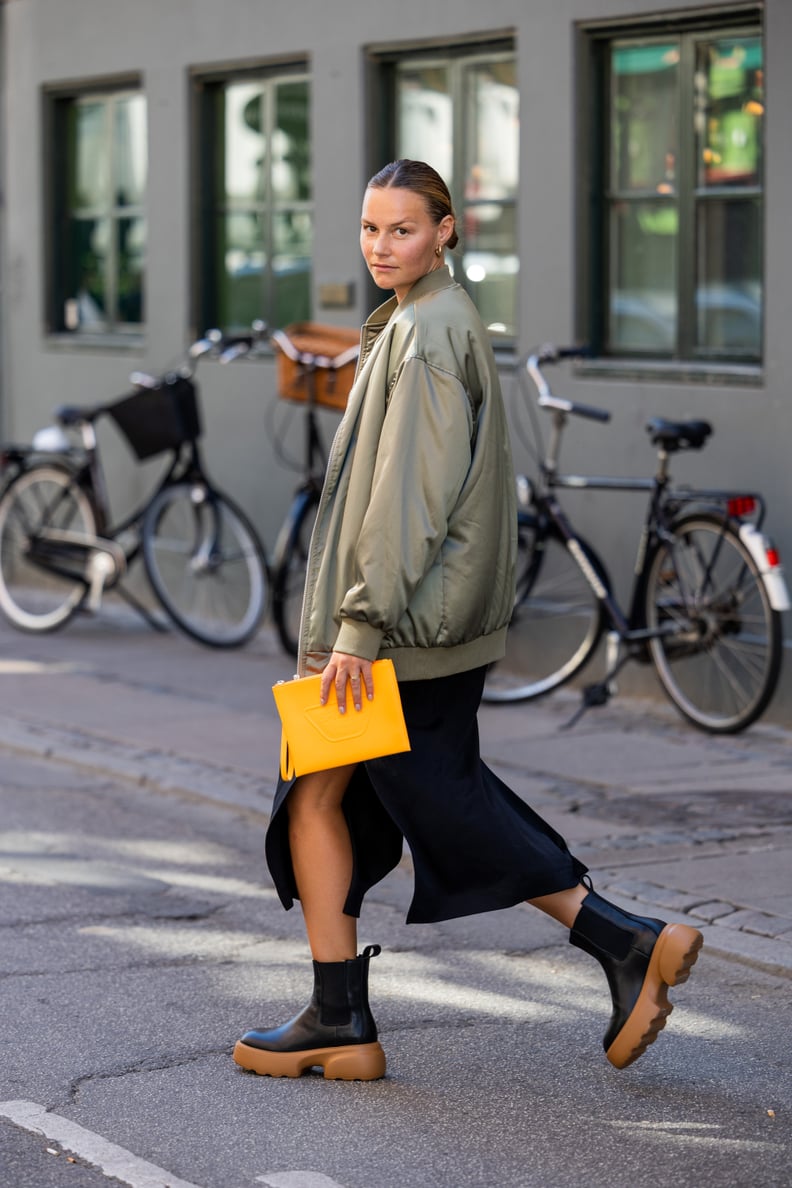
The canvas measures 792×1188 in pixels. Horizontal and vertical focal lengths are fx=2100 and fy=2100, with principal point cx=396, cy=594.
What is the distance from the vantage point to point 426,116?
10.6 metres

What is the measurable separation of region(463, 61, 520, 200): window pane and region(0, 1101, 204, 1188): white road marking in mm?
6601

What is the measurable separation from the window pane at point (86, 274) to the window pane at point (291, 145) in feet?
5.66

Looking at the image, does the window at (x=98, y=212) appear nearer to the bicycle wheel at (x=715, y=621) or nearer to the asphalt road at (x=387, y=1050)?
the bicycle wheel at (x=715, y=621)

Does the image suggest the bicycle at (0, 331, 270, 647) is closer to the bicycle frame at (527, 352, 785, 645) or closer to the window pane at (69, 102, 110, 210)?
the window pane at (69, 102, 110, 210)

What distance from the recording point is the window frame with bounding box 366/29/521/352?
1006cm

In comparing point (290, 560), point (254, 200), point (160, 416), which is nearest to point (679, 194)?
point (290, 560)

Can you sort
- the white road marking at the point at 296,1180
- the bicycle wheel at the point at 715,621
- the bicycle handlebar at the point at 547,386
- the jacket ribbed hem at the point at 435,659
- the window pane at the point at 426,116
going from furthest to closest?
1. the window pane at the point at 426,116
2. the bicycle handlebar at the point at 547,386
3. the bicycle wheel at the point at 715,621
4. the jacket ribbed hem at the point at 435,659
5. the white road marking at the point at 296,1180

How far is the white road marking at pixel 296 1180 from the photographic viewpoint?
3922mm

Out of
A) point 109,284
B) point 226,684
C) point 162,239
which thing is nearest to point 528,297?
point 226,684

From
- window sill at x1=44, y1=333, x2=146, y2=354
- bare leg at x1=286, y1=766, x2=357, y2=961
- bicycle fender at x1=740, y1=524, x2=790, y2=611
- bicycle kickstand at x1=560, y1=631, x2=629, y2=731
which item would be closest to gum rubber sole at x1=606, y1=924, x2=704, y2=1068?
bare leg at x1=286, y1=766, x2=357, y2=961

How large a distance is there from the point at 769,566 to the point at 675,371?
4.51 feet

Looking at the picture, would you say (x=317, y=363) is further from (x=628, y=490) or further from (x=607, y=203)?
(x=628, y=490)

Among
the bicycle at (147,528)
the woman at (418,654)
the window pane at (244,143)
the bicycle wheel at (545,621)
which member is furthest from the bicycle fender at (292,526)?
the woman at (418,654)

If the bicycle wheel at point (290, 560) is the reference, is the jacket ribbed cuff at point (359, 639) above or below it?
above
